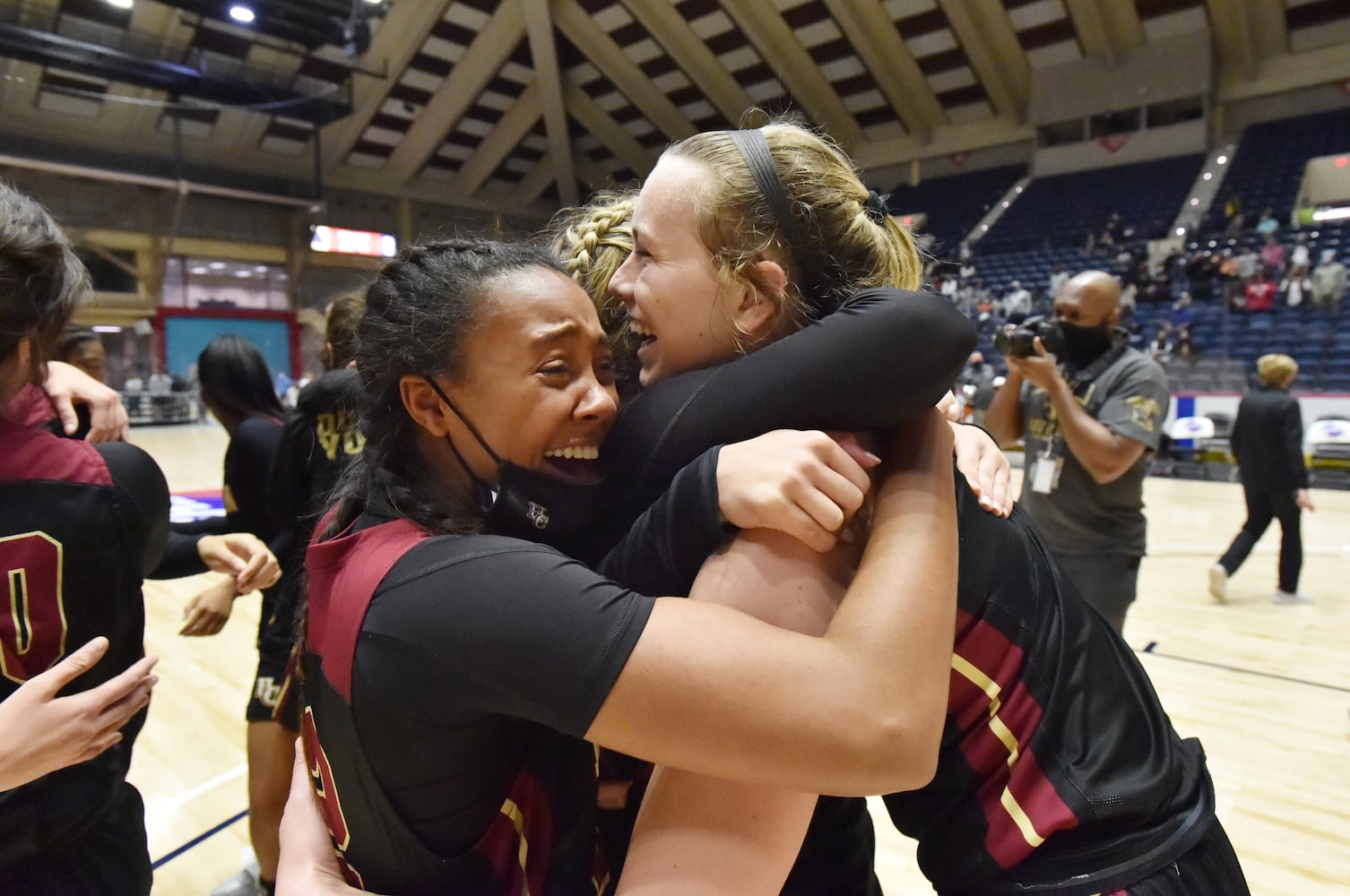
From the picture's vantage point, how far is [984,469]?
1101 millimetres

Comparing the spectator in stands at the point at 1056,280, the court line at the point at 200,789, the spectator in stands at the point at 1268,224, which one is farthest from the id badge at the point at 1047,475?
the spectator in stands at the point at 1268,224

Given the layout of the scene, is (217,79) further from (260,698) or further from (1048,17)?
(260,698)

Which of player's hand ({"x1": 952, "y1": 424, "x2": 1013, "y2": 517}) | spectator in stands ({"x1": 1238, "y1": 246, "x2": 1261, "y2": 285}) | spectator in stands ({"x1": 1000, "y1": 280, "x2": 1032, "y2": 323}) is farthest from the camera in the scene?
spectator in stands ({"x1": 1000, "y1": 280, "x2": 1032, "y2": 323})

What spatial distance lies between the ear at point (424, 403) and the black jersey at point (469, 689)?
136 mm

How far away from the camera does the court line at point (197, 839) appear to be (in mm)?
2539

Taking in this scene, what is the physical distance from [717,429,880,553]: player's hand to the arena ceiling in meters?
14.9

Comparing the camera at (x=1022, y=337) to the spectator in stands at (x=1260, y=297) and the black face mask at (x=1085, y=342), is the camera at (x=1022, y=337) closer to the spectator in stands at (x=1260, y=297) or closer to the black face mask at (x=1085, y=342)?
the black face mask at (x=1085, y=342)

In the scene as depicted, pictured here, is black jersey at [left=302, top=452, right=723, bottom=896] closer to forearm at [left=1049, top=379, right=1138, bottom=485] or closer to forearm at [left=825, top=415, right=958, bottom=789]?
forearm at [left=825, top=415, right=958, bottom=789]

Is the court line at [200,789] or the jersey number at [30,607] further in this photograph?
the court line at [200,789]

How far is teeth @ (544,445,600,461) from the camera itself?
989mm

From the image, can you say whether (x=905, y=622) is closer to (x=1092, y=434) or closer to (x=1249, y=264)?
(x=1092, y=434)

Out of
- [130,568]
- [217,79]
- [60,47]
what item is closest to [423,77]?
[217,79]

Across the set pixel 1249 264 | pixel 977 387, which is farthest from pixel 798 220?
pixel 1249 264

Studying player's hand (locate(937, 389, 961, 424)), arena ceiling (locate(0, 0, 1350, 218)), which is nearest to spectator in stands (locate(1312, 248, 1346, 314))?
arena ceiling (locate(0, 0, 1350, 218))
